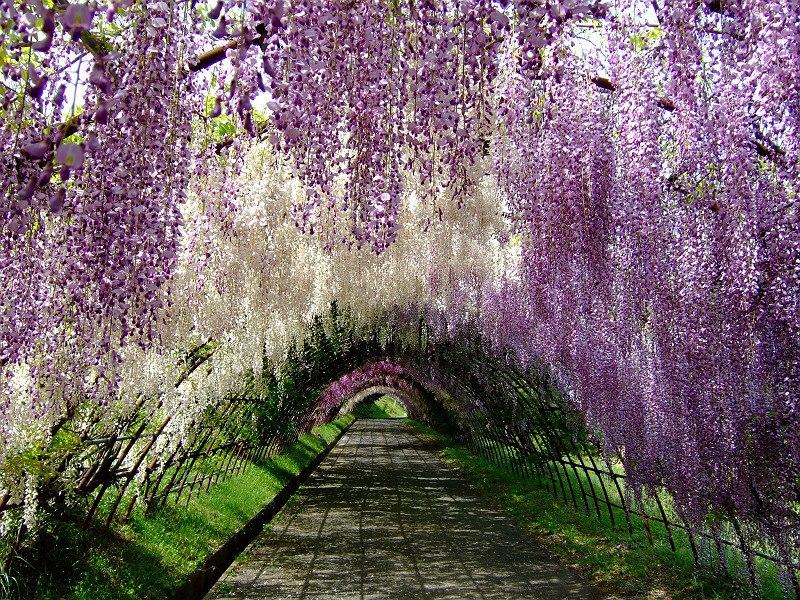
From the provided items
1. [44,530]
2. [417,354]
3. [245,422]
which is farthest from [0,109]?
[417,354]

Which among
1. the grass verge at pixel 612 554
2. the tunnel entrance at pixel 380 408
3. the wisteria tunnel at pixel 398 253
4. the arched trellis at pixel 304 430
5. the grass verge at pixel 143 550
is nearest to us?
the wisteria tunnel at pixel 398 253

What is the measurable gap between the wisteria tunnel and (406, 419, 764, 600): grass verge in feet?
0.21

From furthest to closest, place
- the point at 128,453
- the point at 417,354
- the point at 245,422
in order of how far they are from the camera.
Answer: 1. the point at 417,354
2. the point at 245,422
3. the point at 128,453

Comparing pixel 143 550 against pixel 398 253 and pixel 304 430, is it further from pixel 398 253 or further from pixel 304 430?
pixel 304 430

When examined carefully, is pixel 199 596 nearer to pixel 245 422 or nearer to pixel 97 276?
pixel 97 276

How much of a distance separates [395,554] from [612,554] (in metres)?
2.47

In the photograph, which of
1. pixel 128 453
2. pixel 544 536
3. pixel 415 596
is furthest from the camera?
pixel 544 536

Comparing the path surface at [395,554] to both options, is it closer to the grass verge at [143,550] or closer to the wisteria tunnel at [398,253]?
the wisteria tunnel at [398,253]

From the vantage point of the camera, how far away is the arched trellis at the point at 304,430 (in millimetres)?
7898

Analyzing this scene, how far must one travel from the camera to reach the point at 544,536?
11.5 meters

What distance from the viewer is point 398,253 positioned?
33.7 feet

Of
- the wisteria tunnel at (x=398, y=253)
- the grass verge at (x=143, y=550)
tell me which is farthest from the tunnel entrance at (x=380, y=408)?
the wisteria tunnel at (x=398, y=253)

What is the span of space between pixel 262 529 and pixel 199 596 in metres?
4.15

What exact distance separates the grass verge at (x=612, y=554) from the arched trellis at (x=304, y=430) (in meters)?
0.26
